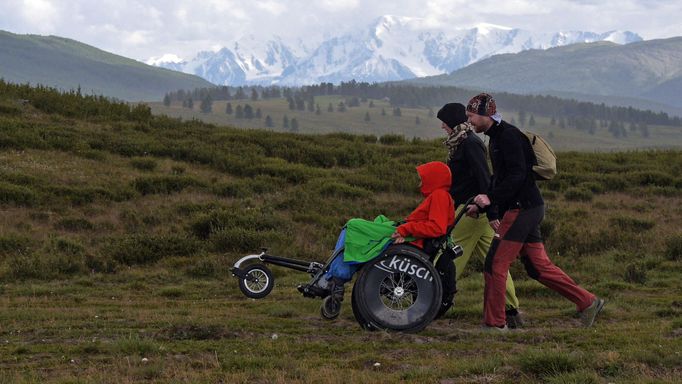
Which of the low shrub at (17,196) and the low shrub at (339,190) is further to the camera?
the low shrub at (339,190)

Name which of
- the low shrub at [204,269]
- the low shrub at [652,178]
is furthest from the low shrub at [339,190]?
the low shrub at [652,178]

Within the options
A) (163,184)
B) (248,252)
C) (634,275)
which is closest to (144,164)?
(163,184)

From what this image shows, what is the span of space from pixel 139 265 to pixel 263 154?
10432 mm

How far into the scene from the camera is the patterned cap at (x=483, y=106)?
797 cm

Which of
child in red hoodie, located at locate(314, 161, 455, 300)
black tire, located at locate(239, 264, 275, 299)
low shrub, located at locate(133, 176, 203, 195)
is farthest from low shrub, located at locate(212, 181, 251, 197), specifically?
child in red hoodie, located at locate(314, 161, 455, 300)

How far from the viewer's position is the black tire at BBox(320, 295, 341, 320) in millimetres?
8305

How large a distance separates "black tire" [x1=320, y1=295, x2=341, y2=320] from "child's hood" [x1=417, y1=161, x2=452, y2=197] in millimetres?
1503

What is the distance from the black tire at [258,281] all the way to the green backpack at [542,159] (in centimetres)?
338

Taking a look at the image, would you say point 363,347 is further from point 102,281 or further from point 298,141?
point 298,141

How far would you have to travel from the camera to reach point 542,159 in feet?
26.5

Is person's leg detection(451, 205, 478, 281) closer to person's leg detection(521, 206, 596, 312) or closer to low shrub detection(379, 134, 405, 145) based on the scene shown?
person's leg detection(521, 206, 596, 312)

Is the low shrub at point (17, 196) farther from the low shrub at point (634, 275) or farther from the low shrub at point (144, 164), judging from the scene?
the low shrub at point (634, 275)

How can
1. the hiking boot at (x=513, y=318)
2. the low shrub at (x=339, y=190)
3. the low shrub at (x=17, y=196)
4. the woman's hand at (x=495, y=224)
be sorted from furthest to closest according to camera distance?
the low shrub at (x=339, y=190)
the low shrub at (x=17, y=196)
the hiking boot at (x=513, y=318)
the woman's hand at (x=495, y=224)

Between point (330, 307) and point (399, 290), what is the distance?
2.74 ft
